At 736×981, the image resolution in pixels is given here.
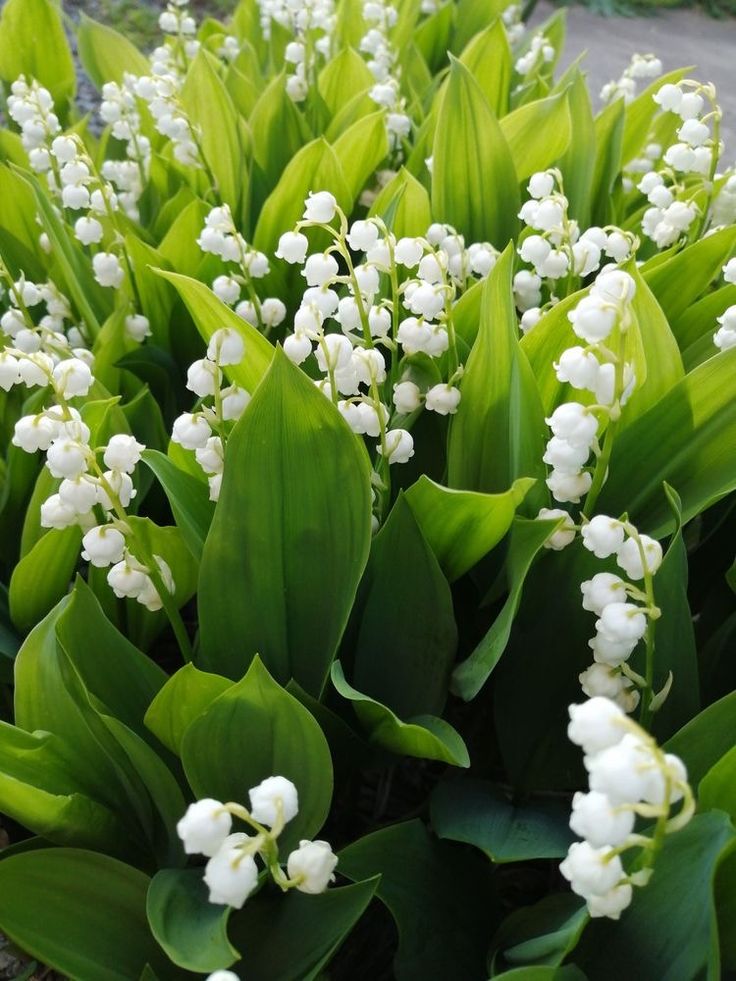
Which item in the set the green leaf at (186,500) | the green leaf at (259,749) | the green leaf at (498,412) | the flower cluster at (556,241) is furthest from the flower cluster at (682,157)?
the green leaf at (259,749)

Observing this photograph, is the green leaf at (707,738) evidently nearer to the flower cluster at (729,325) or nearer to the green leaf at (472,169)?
the flower cluster at (729,325)

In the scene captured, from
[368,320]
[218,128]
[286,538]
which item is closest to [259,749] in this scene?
[286,538]

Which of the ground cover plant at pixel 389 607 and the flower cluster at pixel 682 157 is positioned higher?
the flower cluster at pixel 682 157

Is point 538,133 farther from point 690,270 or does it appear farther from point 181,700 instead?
point 181,700

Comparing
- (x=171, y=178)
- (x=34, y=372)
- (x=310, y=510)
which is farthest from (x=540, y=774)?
(x=171, y=178)

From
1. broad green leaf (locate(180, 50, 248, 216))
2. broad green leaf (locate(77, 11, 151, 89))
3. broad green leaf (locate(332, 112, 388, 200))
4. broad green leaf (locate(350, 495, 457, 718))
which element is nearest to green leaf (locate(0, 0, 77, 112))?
broad green leaf (locate(77, 11, 151, 89))

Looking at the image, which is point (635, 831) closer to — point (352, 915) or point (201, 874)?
point (352, 915)

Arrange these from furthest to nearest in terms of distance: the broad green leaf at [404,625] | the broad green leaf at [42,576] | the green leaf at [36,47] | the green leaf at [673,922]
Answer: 1. the green leaf at [36,47]
2. the broad green leaf at [42,576]
3. the broad green leaf at [404,625]
4. the green leaf at [673,922]
